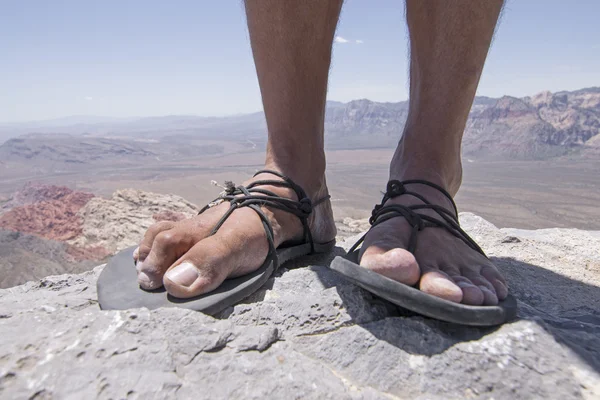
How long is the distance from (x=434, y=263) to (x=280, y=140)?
58 centimetres

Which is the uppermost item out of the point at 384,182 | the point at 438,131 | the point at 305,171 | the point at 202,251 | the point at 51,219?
the point at 438,131

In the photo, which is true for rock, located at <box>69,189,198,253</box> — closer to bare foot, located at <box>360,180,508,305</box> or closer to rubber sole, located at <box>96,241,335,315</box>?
rubber sole, located at <box>96,241,335,315</box>

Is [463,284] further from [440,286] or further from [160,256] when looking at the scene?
[160,256]

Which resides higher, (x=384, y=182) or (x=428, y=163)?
(x=428, y=163)

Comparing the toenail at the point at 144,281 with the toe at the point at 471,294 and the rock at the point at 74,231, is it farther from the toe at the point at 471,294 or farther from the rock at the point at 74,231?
the rock at the point at 74,231

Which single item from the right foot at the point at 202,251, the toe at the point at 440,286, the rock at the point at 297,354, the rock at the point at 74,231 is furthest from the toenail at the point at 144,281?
the rock at the point at 74,231

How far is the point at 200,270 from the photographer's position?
2.65 feet

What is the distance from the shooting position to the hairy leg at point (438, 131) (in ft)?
2.49

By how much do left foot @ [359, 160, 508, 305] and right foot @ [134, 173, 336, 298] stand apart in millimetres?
253

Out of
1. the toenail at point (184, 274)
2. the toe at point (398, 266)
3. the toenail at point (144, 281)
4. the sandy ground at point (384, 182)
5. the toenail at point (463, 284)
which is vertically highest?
the toe at point (398, 266)

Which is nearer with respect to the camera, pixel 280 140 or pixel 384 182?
pixel 280 140

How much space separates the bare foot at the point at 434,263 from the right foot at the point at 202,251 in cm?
25

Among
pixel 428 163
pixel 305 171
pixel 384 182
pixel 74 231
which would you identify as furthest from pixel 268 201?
pixel 384 182

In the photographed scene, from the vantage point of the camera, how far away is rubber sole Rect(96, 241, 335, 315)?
773 mm
